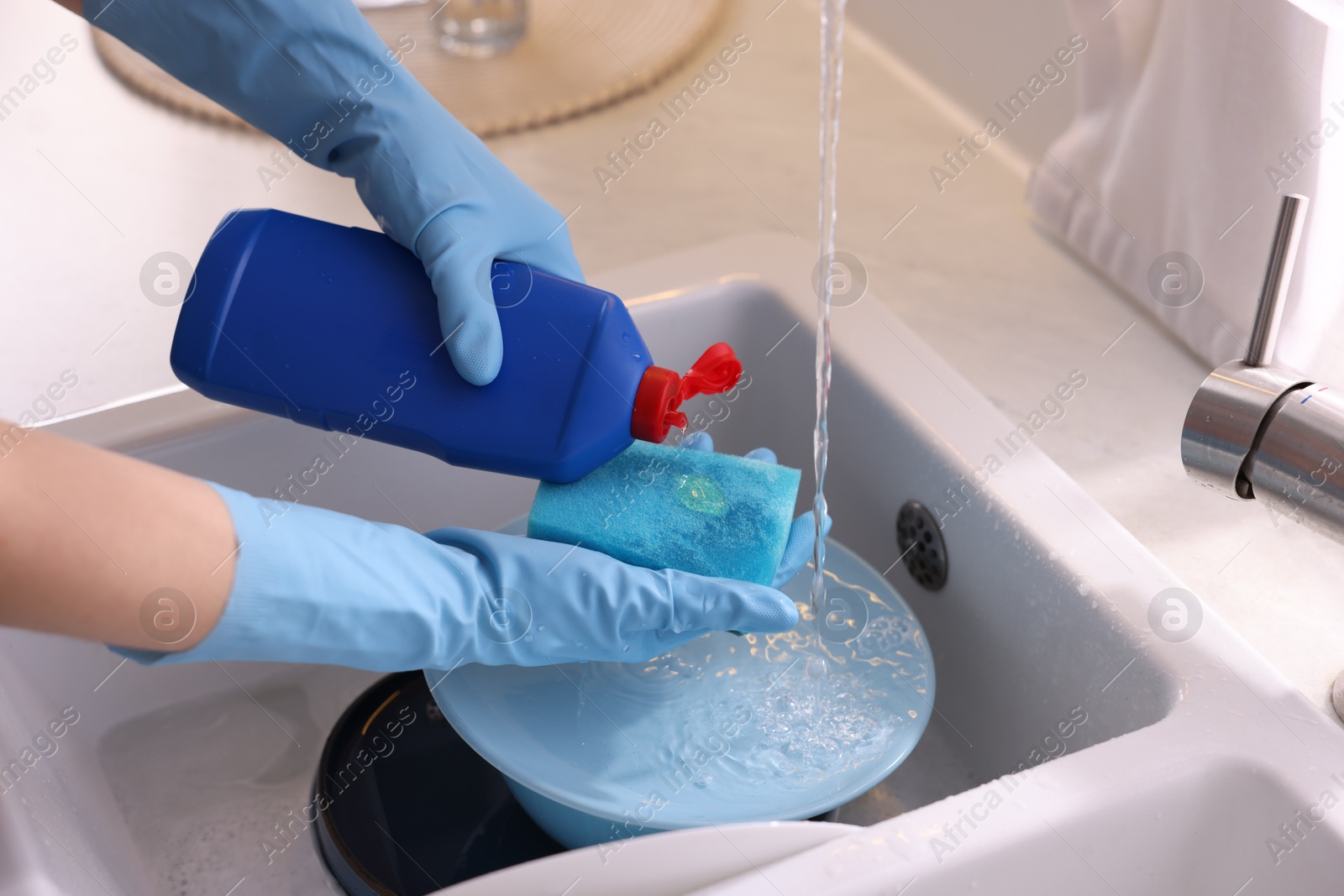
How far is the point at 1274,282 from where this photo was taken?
0.56 metres

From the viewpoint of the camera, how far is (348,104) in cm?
79

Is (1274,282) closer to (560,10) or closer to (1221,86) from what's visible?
(1221,86)

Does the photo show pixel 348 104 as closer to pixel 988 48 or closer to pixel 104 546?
pixel 104 546

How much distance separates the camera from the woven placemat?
4.43 ft

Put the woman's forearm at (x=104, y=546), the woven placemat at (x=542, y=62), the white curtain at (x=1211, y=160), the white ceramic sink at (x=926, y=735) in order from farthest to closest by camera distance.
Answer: the woven placemat at (x=542, y=62), the white curtain at (x=1211, y=160), the white ceramic sink at (x=926, y=735), the woman's forearm at (x=104, y=546)

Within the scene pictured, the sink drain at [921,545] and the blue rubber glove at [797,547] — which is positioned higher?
the blue rubber glove at [797,547]

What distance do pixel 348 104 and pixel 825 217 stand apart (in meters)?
0.34

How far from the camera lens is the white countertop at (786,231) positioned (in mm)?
829

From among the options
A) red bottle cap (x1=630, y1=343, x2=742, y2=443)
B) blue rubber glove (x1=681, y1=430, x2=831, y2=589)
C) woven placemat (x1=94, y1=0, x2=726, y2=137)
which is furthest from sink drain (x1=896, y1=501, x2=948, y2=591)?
woven placemat (x1=94, y1=0, x2=726, y2=137)

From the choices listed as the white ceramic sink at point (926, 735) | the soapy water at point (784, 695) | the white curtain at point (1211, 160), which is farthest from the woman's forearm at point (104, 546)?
the white curtain at point (1211, 160)

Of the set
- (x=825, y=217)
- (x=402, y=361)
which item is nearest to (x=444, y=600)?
(x=402, y=361)

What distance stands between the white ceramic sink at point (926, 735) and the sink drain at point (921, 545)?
0.03ft

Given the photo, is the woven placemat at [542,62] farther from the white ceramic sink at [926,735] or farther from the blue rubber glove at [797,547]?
the blue rubber glove at [797,547]

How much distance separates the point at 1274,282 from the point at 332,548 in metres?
0.49
